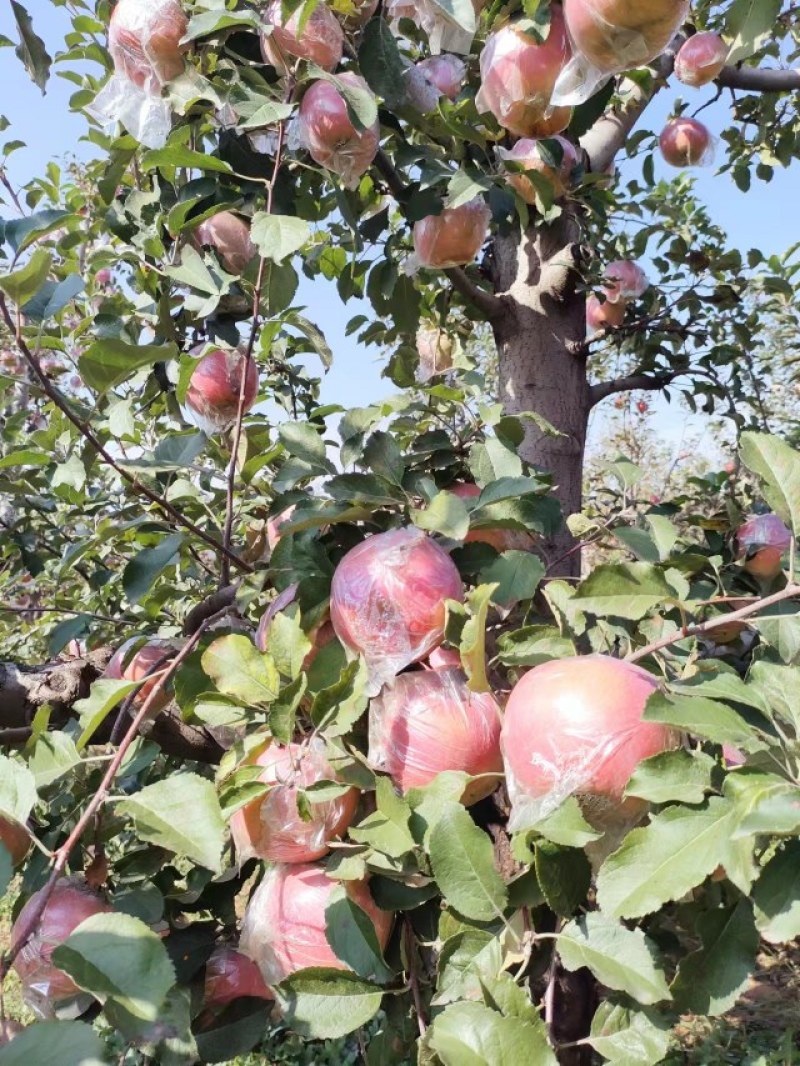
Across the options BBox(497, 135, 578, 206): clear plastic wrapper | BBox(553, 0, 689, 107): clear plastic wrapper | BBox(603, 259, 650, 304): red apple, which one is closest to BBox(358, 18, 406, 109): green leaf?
BBox(553, 0, 689, 107): clear plastic wrapper

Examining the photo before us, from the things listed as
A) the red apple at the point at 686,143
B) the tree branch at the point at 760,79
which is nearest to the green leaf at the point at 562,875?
the tree branch at the point at 760,79

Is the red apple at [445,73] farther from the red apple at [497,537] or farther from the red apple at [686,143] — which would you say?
the red apple at [686,143]

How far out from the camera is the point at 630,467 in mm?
1055

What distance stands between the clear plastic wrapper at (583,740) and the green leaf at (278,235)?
0.49 meters

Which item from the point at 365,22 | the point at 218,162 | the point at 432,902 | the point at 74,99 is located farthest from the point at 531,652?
Result: the point at 74,99

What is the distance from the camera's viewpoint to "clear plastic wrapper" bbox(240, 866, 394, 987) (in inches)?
28.2

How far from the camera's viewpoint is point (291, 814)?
0.70 m

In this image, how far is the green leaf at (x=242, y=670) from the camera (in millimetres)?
728

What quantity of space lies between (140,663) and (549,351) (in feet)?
3.00

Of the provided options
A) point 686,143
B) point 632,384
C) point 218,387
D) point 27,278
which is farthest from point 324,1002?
point 686,143

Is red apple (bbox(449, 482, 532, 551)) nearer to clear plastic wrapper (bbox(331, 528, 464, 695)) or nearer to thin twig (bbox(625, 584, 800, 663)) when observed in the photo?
clear plastic wrapper (bbox(331, 528, 464, 695))

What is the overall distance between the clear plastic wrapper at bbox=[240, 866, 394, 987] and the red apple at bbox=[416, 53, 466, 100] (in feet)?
3.34

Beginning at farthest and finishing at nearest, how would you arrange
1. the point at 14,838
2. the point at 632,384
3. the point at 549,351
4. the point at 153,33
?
the point at 632,384
the point at 549,351
the point at 153,33
the point at 14,838

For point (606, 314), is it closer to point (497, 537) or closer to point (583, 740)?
point (497, 537)
